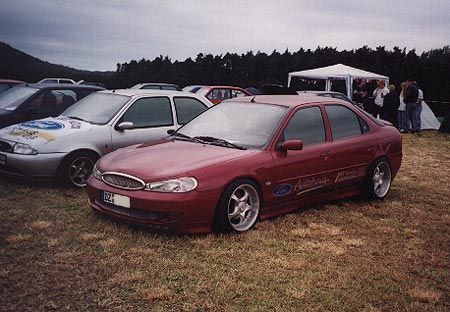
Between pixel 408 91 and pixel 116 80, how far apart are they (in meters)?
31.7

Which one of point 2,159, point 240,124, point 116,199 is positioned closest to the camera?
point 116,199

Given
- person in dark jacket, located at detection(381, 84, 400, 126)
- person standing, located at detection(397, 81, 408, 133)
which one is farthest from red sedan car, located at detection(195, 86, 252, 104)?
person standing, located at detection(397, 81, 408, 133)

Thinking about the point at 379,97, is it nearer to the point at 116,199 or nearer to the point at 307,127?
the point at 307,127

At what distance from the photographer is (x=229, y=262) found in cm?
436

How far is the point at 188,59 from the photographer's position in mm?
51812

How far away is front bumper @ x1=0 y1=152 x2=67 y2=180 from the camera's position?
6.54 m

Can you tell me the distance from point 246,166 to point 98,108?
333 cm

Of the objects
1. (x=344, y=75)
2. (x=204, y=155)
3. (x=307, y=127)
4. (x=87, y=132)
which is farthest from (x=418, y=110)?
(x=204, y=155)

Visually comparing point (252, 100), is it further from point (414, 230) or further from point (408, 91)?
point (408, 91)

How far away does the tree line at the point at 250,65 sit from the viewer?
1503 inches

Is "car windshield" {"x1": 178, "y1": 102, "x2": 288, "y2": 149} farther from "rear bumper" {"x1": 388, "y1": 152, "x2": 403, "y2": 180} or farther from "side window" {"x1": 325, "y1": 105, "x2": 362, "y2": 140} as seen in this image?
"rear bumper" {"x1": 388, "y1": 152, "x2": 403, "y2": 180}

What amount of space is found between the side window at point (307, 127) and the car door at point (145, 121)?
243cm

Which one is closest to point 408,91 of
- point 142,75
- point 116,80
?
point 116,80

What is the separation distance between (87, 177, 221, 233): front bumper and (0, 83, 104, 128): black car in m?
4.29
